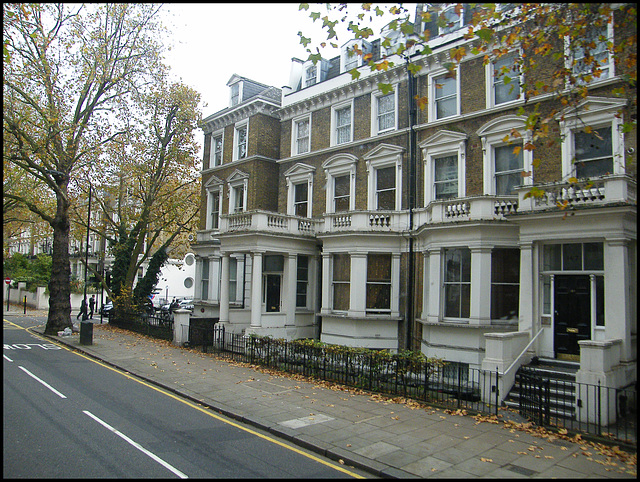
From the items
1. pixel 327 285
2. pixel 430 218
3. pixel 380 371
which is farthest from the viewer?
pixel 327 285

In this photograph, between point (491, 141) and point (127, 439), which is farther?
point (491, 141)

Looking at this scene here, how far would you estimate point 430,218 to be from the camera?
16938 millimetres

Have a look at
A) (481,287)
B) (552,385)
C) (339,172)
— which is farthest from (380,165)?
(552,385)

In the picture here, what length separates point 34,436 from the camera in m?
8.43

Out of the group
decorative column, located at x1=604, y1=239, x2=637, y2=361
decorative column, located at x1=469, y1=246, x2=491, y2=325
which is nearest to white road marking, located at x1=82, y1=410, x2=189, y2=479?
decorative column, located at x1=604, y1=239, x2=637, y2=361

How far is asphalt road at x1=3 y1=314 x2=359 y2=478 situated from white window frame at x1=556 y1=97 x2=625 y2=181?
11.0m

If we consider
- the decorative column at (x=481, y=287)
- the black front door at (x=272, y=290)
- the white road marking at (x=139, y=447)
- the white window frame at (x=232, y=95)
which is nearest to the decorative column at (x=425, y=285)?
the decorative column at (x=481, y=287)

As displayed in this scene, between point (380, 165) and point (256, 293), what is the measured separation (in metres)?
7.75

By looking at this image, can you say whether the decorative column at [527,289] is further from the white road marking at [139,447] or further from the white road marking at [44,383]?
the white road marking at [44,383]

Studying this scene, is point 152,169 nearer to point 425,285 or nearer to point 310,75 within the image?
point 310,75

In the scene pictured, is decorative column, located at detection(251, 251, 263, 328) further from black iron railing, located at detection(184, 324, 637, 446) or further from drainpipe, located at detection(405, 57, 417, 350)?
drainpipe, located at detection(405, 57, 417, 350)

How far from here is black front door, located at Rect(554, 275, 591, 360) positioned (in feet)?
42.3

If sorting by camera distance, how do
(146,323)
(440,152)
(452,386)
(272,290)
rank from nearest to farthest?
(452,386) → (440,152) → (272,290) → (146,323)

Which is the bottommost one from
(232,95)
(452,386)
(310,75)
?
(452,386)
